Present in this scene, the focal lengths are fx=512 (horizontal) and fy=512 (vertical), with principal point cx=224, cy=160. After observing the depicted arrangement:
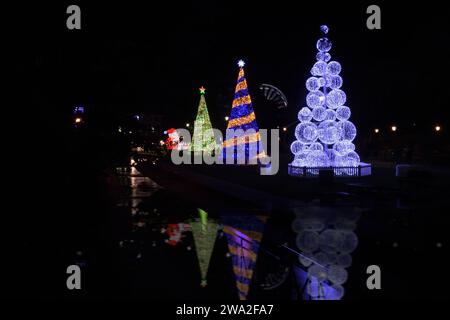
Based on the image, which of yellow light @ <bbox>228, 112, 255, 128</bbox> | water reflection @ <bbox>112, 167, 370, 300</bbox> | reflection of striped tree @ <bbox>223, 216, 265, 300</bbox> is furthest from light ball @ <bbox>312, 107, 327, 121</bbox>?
reflection of striped tree @ <bbox>223, 216, 265, 300</bbox>

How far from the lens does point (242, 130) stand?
38188mm

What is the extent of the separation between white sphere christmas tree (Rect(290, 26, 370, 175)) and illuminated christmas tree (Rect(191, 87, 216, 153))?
22.7 m

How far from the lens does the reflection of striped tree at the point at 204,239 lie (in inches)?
350

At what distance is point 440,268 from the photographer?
331 inches

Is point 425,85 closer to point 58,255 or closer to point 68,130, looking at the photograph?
point 58,255

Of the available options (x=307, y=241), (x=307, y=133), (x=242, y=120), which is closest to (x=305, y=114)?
(x=307, y=133)

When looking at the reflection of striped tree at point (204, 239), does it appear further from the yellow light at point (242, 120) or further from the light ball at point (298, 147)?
the yellow light at point (242, 120)

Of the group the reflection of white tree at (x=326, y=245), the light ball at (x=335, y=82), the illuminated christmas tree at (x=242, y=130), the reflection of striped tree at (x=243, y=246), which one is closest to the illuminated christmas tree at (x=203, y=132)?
the illuminated christmas tree at (x=242, y=130)

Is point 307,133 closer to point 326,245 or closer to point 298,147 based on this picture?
point 298,147

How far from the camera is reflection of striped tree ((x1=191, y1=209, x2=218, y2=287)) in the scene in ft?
29.2

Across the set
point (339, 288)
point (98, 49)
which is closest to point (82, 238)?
point (339, 288)

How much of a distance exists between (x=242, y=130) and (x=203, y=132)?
11.0 metres

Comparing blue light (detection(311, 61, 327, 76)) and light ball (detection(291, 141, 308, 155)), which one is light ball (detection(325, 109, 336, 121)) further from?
blue light (detection(311, 61, 327, 76))
